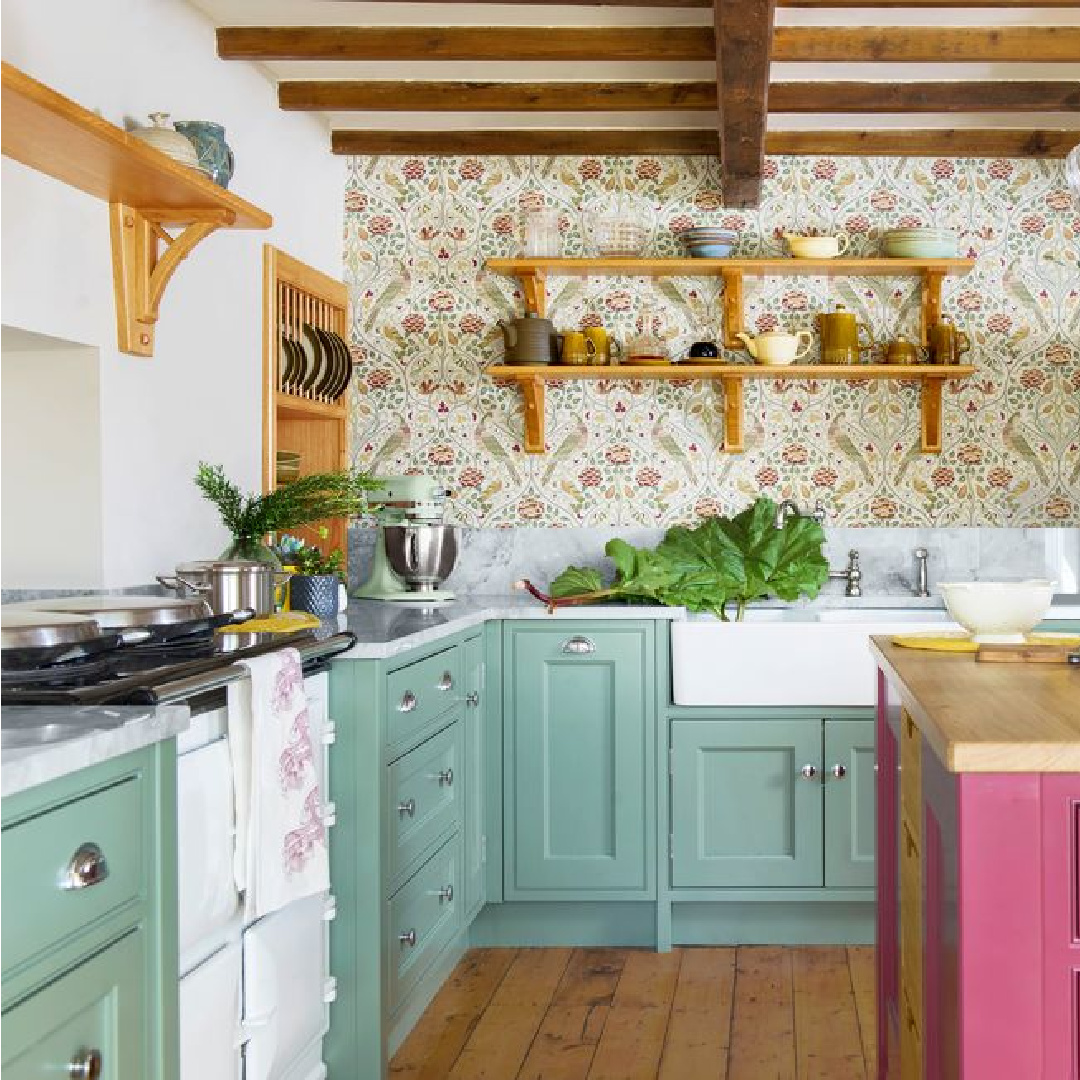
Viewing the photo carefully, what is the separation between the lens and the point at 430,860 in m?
3.47

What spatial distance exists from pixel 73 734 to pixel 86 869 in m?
0.14

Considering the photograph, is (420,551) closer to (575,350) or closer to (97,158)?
(575,350)

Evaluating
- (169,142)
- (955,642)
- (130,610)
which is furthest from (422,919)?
(169,142)

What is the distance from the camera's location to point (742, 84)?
11.5 feet

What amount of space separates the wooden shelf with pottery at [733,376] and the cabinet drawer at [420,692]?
1.26 metres

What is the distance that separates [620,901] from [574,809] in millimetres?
288

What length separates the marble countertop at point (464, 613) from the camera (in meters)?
3.12

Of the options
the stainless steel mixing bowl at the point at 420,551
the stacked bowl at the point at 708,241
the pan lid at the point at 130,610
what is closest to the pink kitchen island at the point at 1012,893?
the pan lid at the point at 130,610

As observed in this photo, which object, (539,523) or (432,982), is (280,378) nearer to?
(539,523)

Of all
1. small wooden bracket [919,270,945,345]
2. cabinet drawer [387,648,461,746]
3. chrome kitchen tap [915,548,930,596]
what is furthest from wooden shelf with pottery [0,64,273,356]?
chrome kitchen tap [915,548,930,596]

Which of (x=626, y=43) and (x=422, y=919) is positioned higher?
(x=626, y=43)

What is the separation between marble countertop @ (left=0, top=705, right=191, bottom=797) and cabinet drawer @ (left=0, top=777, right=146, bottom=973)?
4 cm

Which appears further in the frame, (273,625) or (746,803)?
(746,803)

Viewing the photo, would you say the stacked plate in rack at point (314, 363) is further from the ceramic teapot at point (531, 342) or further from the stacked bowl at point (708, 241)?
the stacked bowl at point (708, 241)
